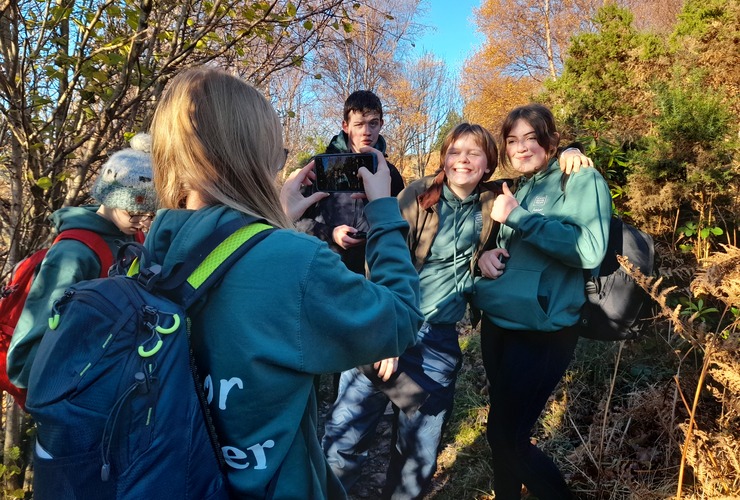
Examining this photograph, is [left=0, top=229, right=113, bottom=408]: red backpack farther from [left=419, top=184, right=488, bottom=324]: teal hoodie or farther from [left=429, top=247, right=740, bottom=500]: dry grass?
[left=429, top=247, right=740, bottom=500]: dry grass

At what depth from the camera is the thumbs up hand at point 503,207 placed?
90.7 inches

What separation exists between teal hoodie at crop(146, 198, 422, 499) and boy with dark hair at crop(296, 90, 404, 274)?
1.82 meters

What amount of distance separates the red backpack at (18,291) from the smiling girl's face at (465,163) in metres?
1.63

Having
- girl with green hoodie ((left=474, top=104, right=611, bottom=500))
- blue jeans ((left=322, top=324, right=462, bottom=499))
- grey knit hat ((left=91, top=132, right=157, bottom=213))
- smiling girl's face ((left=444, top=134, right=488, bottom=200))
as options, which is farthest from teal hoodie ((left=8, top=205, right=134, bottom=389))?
girl with green hoodie ((left=474, top=104, right=611, bottom=500))

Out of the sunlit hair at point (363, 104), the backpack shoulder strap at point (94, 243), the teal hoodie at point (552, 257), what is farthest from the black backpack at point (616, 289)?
the backpack shoulder strap at point (94, 243)

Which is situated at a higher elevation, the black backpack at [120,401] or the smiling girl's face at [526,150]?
the smiling girl's face at [526,150]

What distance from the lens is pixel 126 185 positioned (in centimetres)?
200

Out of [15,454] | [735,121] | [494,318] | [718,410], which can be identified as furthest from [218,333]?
[735,121]

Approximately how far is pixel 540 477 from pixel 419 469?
0.59 meters

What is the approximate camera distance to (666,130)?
353cm

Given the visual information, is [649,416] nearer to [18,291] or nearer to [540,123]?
[540,123]

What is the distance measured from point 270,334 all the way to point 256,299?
82 millimetres

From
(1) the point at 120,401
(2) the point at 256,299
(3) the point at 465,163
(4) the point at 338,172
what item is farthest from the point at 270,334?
(3) the point at 465,163

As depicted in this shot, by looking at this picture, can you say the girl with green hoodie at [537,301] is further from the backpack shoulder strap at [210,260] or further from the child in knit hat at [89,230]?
the child in knit hat at [89,230]
